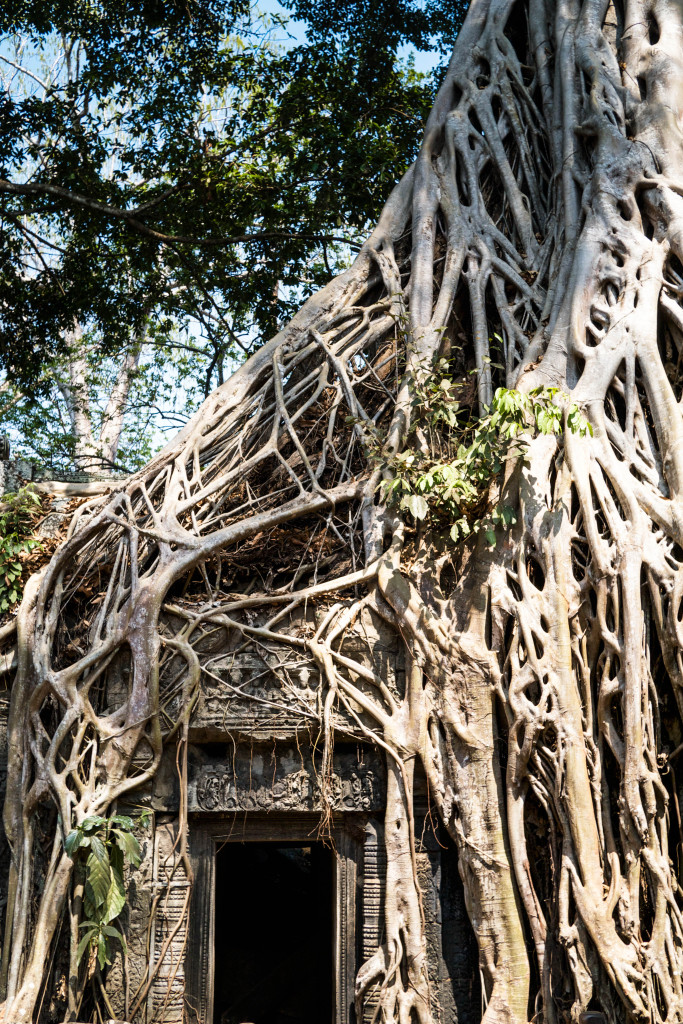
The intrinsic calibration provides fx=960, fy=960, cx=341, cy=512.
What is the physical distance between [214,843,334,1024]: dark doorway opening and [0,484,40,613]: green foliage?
7.69 feet

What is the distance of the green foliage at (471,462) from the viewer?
14.3 ft

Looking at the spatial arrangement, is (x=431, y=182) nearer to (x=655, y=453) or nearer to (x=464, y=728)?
(x=655, y=453)

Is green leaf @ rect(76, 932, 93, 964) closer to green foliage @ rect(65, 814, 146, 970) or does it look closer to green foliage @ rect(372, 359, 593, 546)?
green foliage @ rect(65, 814, 146, 970)

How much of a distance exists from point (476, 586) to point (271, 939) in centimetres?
370

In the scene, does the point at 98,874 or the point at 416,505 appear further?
the point at 416,505

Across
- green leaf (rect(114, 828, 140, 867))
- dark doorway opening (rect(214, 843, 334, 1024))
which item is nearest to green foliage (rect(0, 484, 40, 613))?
green leaf (rect(114, 828, 140, 867))

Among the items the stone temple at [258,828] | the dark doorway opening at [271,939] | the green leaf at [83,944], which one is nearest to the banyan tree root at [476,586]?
the stone temple at [258,828]

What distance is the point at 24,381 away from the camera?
7.89 metres

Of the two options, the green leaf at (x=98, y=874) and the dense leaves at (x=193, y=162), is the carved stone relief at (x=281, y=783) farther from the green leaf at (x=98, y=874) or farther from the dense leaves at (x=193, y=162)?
the dense leaves at (x=193, y=162)

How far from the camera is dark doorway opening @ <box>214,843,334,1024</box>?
631 centimetres

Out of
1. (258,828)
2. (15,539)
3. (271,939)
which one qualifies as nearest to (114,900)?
(258,828)

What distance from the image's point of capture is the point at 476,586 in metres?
4.46

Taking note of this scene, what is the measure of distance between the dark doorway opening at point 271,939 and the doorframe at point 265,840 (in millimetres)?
1716

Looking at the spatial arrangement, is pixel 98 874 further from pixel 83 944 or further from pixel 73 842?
pixel 83 944
